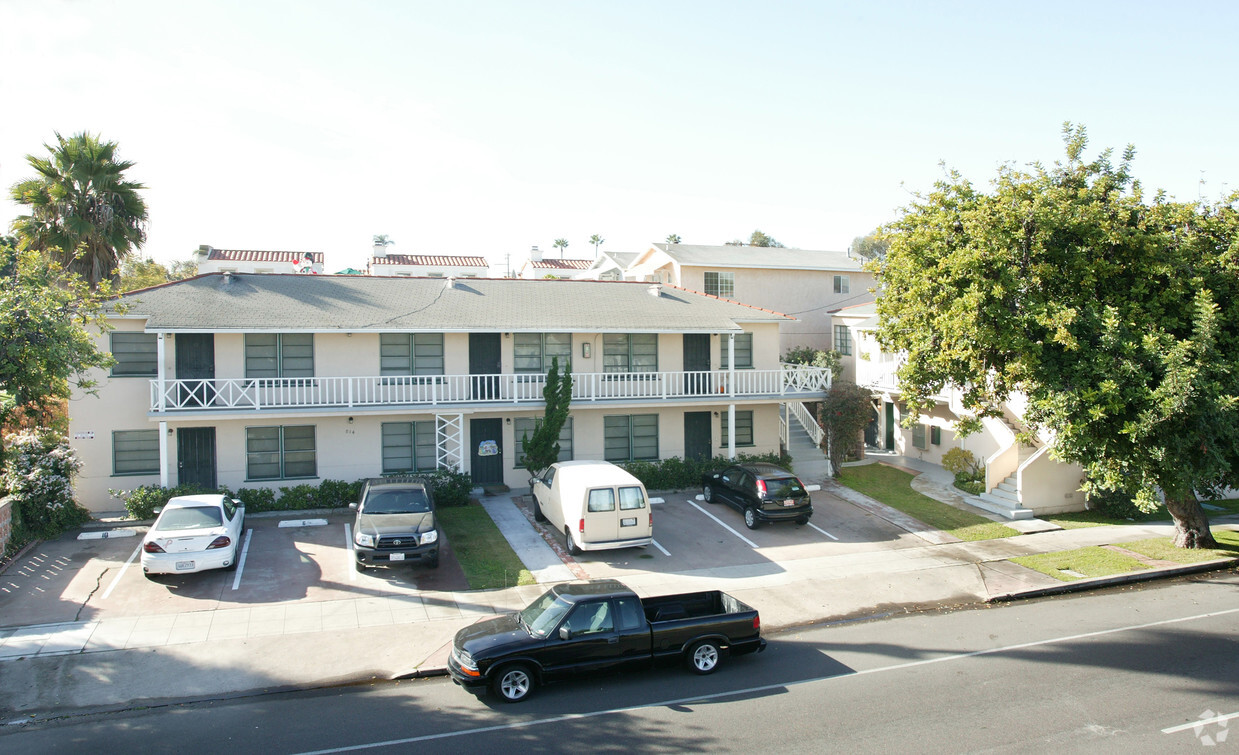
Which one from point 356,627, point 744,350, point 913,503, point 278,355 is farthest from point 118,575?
point 913,503

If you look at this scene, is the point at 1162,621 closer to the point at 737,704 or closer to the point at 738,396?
the point at 737,704

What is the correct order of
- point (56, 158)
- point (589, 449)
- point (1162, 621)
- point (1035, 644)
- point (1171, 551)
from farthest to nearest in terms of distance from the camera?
1. point (589, 449)
2. point (56, 158)
3. point (1171, 551)
4. point (1162, 621)
5. point (1035, 644)

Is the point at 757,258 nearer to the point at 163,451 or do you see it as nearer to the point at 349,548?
the point at 349,548

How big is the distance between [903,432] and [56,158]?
1154 inches

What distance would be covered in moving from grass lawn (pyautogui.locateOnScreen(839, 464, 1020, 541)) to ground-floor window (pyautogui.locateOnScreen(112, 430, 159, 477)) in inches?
788

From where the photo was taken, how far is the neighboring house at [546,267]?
50.3m

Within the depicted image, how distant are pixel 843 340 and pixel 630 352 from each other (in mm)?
11949

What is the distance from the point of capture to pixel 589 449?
23203 millimetres

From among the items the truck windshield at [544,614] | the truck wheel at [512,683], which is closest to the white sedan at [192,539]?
the truck windshield at [544,614]

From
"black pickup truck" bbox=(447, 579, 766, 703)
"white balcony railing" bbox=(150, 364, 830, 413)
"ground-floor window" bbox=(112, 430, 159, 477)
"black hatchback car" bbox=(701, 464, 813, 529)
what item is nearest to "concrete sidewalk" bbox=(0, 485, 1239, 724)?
"black pickup truck" bbox=(447, 579, 766, 703)

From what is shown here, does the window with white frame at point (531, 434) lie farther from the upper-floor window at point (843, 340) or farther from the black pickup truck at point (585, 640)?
the upper-floor window at point (843, 340)

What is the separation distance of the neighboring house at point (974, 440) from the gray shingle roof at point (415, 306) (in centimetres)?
655

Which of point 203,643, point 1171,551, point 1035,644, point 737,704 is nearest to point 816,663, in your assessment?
point 737,704

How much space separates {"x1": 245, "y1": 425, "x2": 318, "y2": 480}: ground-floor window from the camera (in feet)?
66.9
